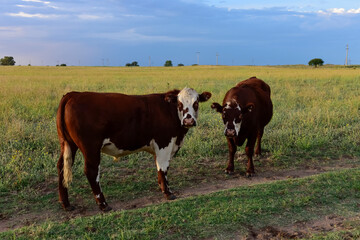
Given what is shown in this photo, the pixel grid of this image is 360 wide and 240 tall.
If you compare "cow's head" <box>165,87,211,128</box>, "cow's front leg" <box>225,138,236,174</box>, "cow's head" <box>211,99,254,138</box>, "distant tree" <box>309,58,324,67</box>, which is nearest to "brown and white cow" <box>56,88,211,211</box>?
"cow's head" <box>165,87,211,128</box>

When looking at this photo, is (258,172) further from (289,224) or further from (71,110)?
(71,110)

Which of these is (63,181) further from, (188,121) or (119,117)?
(188,121)

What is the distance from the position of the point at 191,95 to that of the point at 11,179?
350cm

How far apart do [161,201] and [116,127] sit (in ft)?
4.49

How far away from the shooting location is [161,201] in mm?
5062

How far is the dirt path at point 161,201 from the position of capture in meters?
4.41

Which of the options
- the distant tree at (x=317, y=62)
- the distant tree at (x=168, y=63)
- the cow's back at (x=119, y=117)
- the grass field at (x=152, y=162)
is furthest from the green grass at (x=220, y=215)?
the distant tree at (x=168, y=63)

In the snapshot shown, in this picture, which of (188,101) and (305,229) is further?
(188,101)

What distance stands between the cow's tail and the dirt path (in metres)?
0.46

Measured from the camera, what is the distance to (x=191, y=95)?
505cm

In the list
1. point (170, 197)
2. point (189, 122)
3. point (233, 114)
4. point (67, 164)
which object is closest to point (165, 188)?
point (170, 197)

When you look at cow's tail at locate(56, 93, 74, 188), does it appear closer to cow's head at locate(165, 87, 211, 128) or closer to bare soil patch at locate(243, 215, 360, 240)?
cow's head at locate(165, 87, 211, 128)

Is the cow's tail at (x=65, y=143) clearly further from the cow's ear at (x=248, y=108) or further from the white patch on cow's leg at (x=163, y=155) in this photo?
the cow's ear at (x=248, y=108)

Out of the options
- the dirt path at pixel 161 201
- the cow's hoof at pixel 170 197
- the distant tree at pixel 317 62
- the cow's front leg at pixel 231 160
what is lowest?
the dirt path at pixel 161 201
